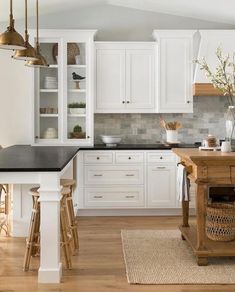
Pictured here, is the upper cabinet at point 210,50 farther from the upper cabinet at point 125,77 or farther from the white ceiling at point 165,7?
the upper cabinet at point 125,77

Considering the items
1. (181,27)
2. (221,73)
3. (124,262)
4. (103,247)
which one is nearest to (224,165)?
(221,73)

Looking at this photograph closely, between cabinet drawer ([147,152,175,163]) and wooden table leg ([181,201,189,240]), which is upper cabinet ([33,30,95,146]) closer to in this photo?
cabinet drawer ([147,152,175,163])

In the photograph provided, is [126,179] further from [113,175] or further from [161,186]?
[161,186]

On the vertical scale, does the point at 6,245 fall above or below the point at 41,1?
below

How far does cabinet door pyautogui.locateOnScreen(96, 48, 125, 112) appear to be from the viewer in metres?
6.05

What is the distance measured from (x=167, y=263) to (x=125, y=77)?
2934mm

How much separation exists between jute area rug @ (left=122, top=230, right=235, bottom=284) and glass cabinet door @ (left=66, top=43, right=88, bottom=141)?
184 cm

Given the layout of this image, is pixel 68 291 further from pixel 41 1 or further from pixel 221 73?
pixel 41 1

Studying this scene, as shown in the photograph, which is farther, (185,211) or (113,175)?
(113,175)

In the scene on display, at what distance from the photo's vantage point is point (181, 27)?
6.46 metres

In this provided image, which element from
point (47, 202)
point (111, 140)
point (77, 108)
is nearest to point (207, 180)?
point (47, 202)

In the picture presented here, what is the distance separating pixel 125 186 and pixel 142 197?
0.86 ft

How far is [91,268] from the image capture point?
3.78 m

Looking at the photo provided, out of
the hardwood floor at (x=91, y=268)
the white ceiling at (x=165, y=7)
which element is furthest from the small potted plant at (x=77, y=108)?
the hardwood floor at (x=91, y=268)
